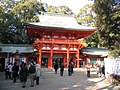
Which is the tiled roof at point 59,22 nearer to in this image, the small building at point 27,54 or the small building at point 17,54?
the small building at point 27,54

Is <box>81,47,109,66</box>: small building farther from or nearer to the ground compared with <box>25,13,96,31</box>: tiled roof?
nearer to the ground

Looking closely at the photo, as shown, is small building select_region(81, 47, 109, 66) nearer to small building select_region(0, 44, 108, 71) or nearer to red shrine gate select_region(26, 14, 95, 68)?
small building select_region(0, 44, 108, 71)

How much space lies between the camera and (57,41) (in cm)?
3541

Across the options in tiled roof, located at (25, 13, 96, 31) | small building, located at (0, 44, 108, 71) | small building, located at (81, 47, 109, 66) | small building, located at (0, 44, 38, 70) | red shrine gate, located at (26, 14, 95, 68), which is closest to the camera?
small building, located at (0, 44, 38, 70)

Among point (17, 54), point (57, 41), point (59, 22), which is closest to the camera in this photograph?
point (17, 54)

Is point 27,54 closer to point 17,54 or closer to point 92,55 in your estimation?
point 17,54

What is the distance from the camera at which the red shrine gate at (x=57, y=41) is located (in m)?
34.9

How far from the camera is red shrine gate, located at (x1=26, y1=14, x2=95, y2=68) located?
34875 millimetres

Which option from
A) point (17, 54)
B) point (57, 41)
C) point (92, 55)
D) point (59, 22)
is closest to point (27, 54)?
point (17, 54)

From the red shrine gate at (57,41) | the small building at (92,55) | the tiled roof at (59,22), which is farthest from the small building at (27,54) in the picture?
the tiled roof at (59,22)

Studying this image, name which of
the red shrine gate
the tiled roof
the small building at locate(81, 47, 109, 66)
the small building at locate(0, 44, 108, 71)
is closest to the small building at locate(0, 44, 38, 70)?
the small building at locate(0, 44, 108, 71)

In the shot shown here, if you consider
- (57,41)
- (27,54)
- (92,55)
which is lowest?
(92,55)

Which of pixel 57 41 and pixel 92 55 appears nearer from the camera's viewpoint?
pixel 57 41

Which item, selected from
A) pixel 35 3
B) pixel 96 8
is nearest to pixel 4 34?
pixel 35 3
